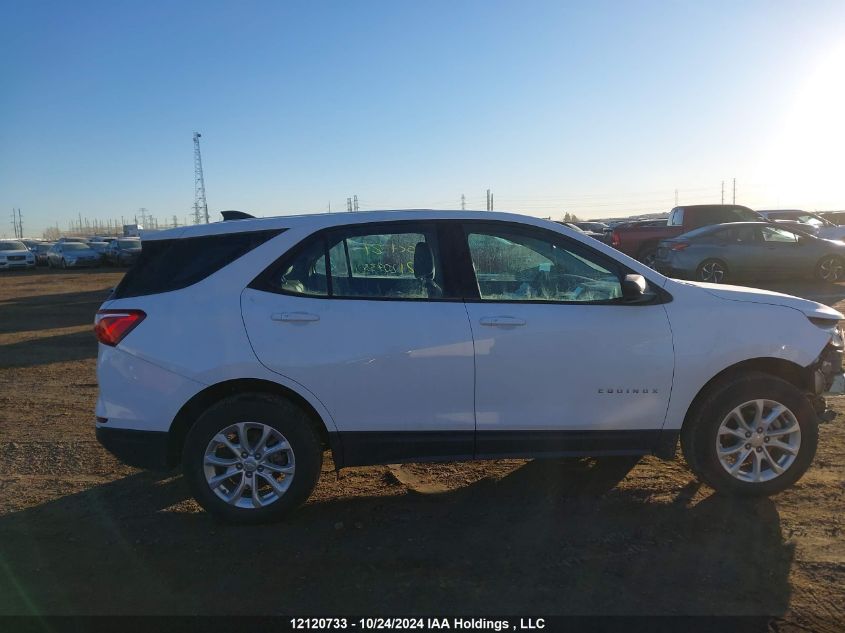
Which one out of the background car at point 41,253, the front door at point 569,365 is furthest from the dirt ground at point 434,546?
the background car at point 41,253

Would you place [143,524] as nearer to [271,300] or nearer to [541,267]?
[271,300]

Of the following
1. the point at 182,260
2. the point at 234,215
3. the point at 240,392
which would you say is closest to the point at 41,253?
the point at 234,215

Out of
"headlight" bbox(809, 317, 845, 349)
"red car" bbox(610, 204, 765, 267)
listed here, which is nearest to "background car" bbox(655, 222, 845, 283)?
"red car" bbox(610, 204, 765, 267)

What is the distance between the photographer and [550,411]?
410cm

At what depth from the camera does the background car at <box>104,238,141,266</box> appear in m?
34.5

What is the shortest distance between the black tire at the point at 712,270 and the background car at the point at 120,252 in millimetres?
27933

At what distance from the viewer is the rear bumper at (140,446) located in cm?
399

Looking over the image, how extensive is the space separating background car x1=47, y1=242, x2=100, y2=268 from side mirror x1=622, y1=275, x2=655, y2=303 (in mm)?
35414

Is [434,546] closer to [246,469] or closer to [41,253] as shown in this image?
[246,469]

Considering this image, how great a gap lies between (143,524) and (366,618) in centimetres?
179

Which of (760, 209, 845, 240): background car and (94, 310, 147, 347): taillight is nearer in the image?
(94, 310, 147, 347): taillight

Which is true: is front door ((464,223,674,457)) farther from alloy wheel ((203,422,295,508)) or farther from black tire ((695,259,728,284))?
black tire ((695,259,728,284))

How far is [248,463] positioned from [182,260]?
1.29 metres

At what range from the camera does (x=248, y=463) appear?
4.02m
